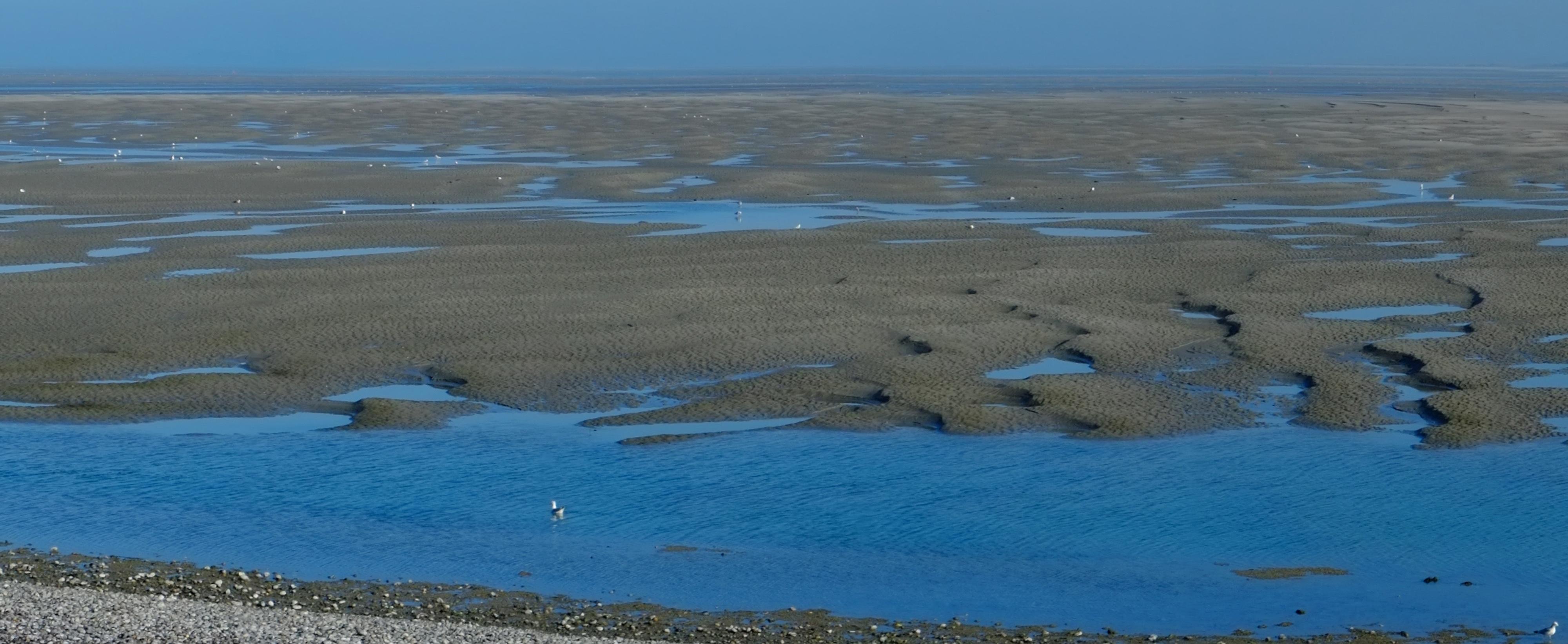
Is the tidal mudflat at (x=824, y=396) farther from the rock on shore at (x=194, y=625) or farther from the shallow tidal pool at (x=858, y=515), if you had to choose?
the rock on shore at (x=194, y=625)

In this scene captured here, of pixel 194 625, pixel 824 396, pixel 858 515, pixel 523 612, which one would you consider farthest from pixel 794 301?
pixel 194 625

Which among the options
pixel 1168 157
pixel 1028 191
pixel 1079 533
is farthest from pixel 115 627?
pixel 1168 157

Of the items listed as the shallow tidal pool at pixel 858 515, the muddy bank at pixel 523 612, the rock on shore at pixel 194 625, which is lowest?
the shallow tidal pool at pixel 858 515

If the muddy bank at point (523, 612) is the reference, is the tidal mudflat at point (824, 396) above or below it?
below

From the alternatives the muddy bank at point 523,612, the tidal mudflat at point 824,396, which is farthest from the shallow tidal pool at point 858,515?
the muddy bank at point 523,612

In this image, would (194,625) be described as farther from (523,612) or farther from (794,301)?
(794,301)

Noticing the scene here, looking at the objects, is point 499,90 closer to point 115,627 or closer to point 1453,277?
point 1453,277
